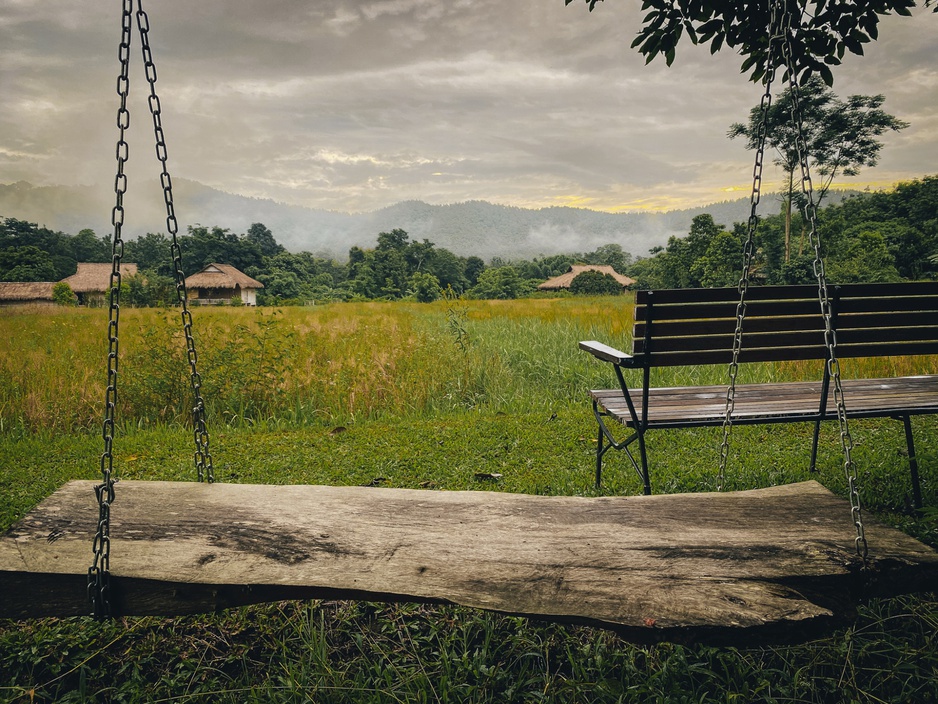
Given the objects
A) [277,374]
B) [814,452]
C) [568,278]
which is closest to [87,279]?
[277,374]

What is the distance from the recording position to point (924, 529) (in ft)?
8.93

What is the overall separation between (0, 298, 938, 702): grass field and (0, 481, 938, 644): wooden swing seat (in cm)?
22

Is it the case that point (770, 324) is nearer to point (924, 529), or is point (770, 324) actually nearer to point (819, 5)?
point (924, 529)

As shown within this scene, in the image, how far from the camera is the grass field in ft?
6.04

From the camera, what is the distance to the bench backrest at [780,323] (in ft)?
9.59

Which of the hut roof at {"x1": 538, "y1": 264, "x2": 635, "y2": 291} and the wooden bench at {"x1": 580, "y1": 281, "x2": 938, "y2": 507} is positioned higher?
the hut roof at {"x1": 538, "y1": 264, "x2": 635, "y2": 291}

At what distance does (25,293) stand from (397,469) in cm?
734

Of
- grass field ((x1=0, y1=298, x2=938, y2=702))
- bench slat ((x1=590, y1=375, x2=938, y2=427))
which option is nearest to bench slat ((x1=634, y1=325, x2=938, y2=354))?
bench slat ((x1=590, y1=375, x2=938, y2=427))

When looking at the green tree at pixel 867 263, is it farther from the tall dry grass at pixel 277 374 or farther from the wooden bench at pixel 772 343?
the wooden bench at pixel 772 343

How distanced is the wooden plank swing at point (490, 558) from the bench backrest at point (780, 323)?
1.22 m

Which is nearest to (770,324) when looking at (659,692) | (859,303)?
(859,303)

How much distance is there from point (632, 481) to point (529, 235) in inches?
6689

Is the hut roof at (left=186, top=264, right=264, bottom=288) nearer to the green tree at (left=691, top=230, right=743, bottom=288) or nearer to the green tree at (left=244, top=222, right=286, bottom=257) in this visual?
the green tree at (left=244, top=222, right=286, bottom=257)

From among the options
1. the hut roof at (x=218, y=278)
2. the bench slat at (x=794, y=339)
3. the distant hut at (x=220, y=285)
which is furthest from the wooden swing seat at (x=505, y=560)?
the hut roof at (x=218, y=278)
